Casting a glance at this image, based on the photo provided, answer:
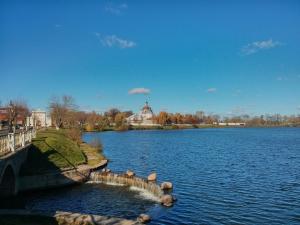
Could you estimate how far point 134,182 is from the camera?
111 feet

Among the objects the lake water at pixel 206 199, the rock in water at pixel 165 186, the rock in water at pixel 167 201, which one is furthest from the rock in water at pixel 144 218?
the rock in water at pixel 165 186

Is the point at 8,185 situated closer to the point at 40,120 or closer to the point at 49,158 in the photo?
the point at 49,158

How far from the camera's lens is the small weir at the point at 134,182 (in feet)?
94.9

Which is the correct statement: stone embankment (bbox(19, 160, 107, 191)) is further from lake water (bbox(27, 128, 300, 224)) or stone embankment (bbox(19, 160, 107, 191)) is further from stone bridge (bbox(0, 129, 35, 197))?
stone bridge (bbox(0, 129, 35, 197))

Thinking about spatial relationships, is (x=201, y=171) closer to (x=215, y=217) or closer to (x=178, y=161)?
(x=178, y=161)

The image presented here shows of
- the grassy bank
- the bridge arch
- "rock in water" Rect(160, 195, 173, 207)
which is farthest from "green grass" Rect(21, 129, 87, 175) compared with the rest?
"rock in water" Rect(160, 195, 173, 207)

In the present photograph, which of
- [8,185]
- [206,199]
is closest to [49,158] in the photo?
[8,185]

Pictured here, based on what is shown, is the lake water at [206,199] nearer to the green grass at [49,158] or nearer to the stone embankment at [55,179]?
the stone embankment at [55,179]

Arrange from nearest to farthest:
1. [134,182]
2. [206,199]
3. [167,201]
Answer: [167,201] < [206,199] < [134,182]

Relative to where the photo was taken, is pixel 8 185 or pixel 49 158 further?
pixel 49 158

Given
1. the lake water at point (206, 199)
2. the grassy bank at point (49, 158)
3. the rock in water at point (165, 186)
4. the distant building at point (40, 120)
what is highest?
the distant building at point (40, 120)

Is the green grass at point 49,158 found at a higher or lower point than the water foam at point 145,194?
higher

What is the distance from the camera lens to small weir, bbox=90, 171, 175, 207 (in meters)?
28.9

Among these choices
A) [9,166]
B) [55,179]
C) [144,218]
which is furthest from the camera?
[55,179]
